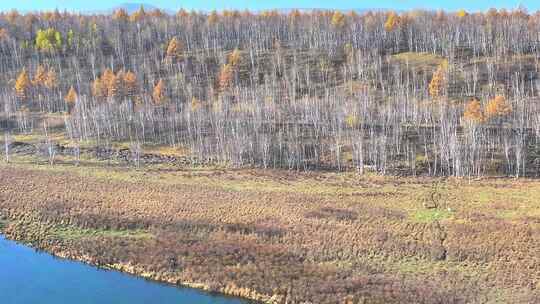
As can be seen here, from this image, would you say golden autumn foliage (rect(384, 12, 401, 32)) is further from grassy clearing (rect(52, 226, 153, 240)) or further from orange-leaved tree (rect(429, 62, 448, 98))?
grassy clearing (rect(52, 226, 153, 240))

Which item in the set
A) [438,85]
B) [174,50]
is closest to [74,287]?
[438,85]

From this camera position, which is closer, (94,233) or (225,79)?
(94,233)

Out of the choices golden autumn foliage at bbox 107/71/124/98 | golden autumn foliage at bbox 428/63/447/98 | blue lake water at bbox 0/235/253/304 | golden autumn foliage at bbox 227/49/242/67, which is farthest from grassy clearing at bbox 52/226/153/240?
golden autumn foliage at bbox 227/49/242/67

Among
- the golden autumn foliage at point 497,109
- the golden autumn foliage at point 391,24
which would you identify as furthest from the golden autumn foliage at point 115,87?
the golden autumn foliage at point 391,24

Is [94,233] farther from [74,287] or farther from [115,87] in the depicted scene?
[115,87]

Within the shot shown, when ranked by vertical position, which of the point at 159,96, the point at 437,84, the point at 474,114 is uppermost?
the point at 159,96
